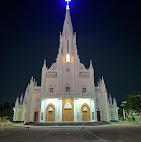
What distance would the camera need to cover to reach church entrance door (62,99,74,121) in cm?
3466

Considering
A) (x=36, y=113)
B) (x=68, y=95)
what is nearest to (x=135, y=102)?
(x=68, y=95)

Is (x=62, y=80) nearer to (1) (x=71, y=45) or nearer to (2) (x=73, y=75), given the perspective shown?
(2) (x=73, y=75)

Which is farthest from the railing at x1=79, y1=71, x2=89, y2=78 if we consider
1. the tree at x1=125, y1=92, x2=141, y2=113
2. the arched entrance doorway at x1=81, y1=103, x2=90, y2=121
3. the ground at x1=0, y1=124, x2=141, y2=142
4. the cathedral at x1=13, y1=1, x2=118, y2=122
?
the ground at x1=0, y1=124, x2=141, y2=142

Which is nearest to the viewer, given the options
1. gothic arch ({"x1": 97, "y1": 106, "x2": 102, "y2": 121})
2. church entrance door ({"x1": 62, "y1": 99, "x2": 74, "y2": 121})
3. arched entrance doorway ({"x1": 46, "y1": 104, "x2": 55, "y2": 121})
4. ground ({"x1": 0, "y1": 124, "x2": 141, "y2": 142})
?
ground ({"x1": 0, "y1": 124, "x2": 141, "y2": 142})

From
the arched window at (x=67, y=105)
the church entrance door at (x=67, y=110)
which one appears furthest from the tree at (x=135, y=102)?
the arched window at (x=67, y=105)

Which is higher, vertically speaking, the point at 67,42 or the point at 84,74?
the point at 67,42

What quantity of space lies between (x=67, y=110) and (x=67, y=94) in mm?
4030

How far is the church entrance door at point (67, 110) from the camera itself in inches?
1364

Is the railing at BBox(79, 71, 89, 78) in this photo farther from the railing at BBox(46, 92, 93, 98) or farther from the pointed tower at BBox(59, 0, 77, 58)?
the railing at BBox(46, 92, 93, 98)

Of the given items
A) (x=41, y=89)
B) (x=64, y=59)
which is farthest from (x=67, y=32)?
(x=41, y=89)

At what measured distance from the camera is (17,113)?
154 feet

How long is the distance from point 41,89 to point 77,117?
1148 centimetres

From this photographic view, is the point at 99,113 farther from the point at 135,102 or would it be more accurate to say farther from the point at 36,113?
the point at 36,113

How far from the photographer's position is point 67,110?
116 ft
